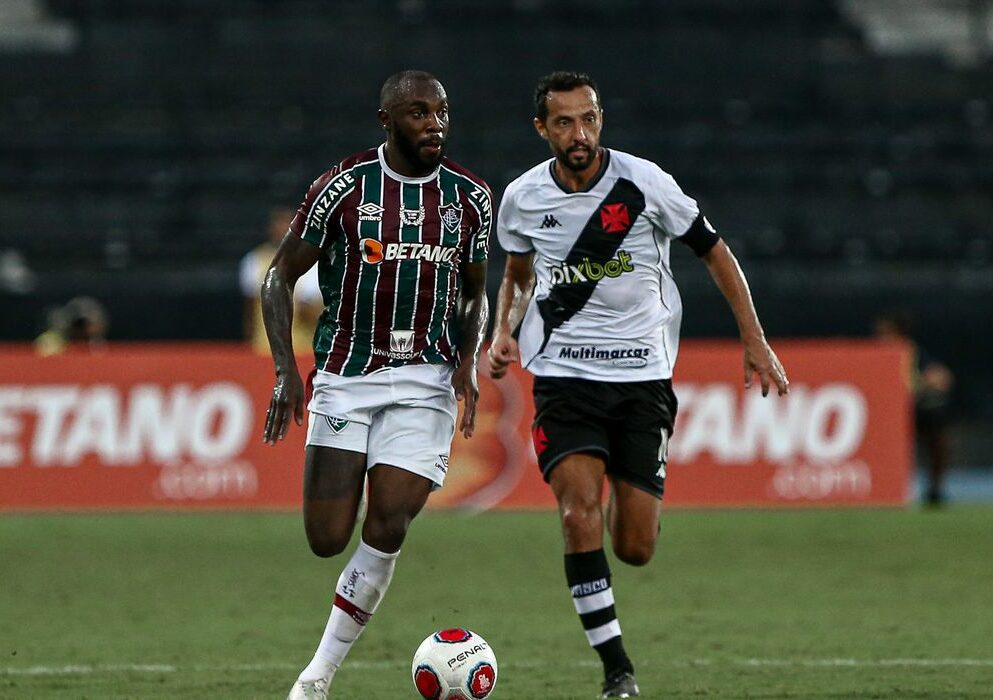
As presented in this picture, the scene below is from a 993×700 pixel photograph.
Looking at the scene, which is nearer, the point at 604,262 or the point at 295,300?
the point at 604,262

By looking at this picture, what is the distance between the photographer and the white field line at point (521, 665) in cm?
655

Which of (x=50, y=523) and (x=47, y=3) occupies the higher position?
(x=47, y=3)

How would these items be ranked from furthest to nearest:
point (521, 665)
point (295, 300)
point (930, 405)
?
point (930, 405) < point (295, 300) < point (521, 665)

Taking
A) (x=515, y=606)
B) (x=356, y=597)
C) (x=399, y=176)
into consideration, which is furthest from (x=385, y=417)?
(x=515, y=606)

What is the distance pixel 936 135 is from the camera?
19828mm

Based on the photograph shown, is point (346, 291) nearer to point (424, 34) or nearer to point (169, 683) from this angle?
point (169, 683)

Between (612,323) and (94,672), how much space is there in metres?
2.50

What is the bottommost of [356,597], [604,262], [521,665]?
[521,665]

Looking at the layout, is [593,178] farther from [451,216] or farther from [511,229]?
[451,216]

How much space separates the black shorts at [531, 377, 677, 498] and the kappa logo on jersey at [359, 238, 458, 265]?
85 centimetres

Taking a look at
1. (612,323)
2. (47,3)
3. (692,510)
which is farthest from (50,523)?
(47,3)

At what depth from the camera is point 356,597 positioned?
5684mm

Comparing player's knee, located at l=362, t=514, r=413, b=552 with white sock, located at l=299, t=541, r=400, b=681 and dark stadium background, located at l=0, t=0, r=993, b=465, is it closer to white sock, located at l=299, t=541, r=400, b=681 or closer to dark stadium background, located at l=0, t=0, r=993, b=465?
white sock, located at l=299, t=541, r=400, b=681

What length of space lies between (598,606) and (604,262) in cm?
132
